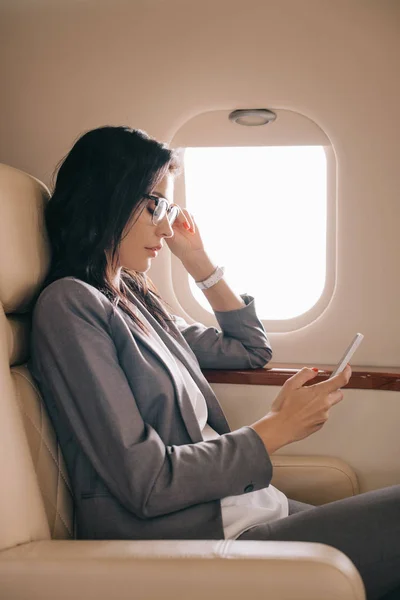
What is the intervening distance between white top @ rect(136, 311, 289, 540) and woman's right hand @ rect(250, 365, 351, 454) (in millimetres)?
119

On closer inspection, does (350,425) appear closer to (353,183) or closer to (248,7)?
(353,183)

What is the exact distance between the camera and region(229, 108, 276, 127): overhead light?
6.45 ft

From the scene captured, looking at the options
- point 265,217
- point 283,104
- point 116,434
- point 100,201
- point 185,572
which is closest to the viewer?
point 185,572

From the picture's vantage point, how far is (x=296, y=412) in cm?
131

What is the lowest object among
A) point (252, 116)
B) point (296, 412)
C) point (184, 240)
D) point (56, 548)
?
point (56, 548)

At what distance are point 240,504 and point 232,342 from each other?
1.91 feet

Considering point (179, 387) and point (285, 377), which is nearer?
point (179, 387)

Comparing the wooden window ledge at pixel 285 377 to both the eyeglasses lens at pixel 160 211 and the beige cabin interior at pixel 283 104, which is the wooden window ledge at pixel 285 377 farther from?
the eyeglasses lens at pixel 160 211

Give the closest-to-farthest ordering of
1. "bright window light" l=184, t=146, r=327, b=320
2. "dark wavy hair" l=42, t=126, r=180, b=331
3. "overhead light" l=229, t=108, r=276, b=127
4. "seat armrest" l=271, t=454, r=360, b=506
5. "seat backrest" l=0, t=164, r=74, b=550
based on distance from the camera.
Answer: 1. "seat backrest" l=0, t=164, r=74, b=550
2. "dark wavy hair" l=42, t=126, r=180, b=331
3. "seat armrest" l=271, t=454, r=360, b=506
4. "overhead light" l=229, t=108, r=276, b=127
5. "bright window light" l=184, t=146, r=327, b=320

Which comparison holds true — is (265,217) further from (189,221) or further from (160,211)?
(160,211)

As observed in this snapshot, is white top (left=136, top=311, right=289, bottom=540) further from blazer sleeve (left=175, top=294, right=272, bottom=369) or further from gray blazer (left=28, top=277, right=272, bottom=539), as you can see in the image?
blazer sleeve (left=175, top=294, right=272, bottom=369)

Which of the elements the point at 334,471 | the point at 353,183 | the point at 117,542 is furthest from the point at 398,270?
the point at 117,542

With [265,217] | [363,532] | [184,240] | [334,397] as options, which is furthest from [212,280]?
[363,532]

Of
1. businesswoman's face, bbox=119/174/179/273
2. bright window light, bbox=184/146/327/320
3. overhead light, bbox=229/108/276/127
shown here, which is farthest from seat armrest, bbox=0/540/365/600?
overhead light, bbox=229/108/276/127
